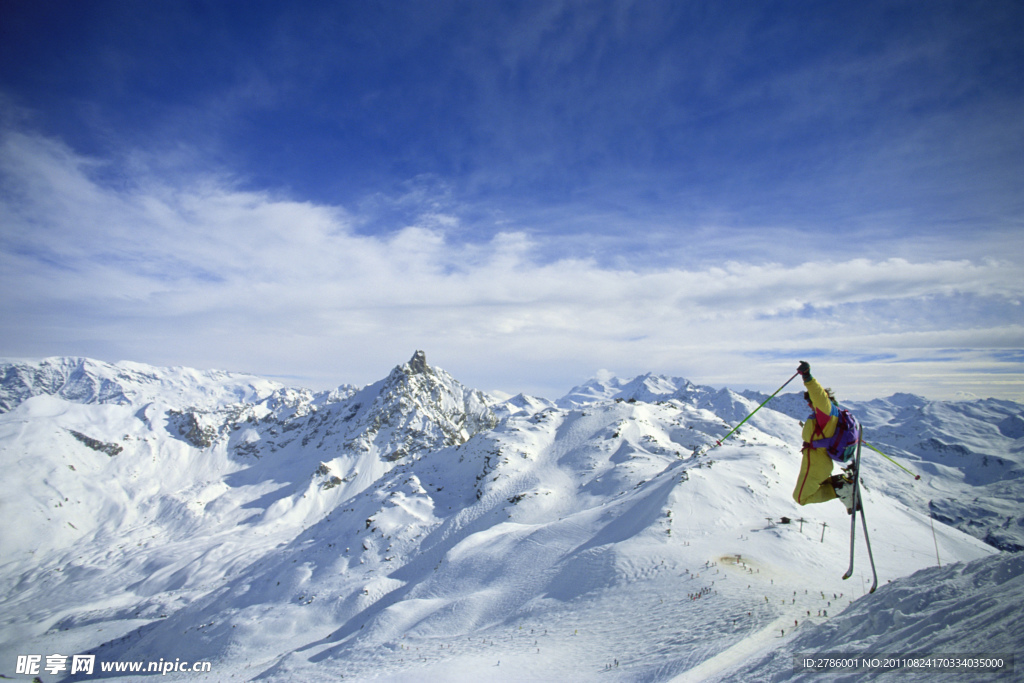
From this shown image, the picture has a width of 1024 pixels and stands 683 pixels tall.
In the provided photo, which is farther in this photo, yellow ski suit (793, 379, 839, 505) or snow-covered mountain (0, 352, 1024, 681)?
snow-covered mountain (0, 352, 1024, 681)

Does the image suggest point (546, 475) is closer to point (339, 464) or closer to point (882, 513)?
point (882, 513)

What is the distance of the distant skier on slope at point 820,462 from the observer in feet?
41.0

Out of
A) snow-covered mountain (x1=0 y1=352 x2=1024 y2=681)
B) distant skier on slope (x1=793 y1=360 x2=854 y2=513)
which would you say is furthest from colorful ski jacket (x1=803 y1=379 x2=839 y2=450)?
snow-covered mountain (x1=0 y1=352 x2=1024 y2=681)

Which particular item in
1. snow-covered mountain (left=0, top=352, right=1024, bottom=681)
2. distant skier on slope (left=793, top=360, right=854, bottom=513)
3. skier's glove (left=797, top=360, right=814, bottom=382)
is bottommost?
snow-covered mountain (left=0, top=352, right=1024, bottom=681)

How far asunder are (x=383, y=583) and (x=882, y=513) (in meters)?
62.4

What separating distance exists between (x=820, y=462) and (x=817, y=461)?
0.08m

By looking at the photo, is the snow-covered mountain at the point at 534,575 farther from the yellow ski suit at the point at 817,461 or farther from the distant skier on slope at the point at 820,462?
the yellow ski suit at the point at 817,461

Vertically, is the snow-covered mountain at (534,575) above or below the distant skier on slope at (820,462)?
below

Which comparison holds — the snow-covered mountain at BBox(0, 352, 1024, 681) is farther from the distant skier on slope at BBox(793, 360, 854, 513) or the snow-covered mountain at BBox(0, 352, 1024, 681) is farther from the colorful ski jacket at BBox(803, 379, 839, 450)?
the colorful ski jacket at BBox(803, 379, 839, 450)

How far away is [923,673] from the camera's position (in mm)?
10398

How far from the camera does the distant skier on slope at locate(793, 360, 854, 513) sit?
12.5 metres

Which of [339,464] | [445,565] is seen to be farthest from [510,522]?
[339,464]

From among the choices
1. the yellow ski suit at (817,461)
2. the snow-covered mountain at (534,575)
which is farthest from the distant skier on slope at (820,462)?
the snow-covered mountain at (534,575)

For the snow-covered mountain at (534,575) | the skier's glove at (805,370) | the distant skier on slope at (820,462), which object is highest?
the skier's glove at (805,370)
